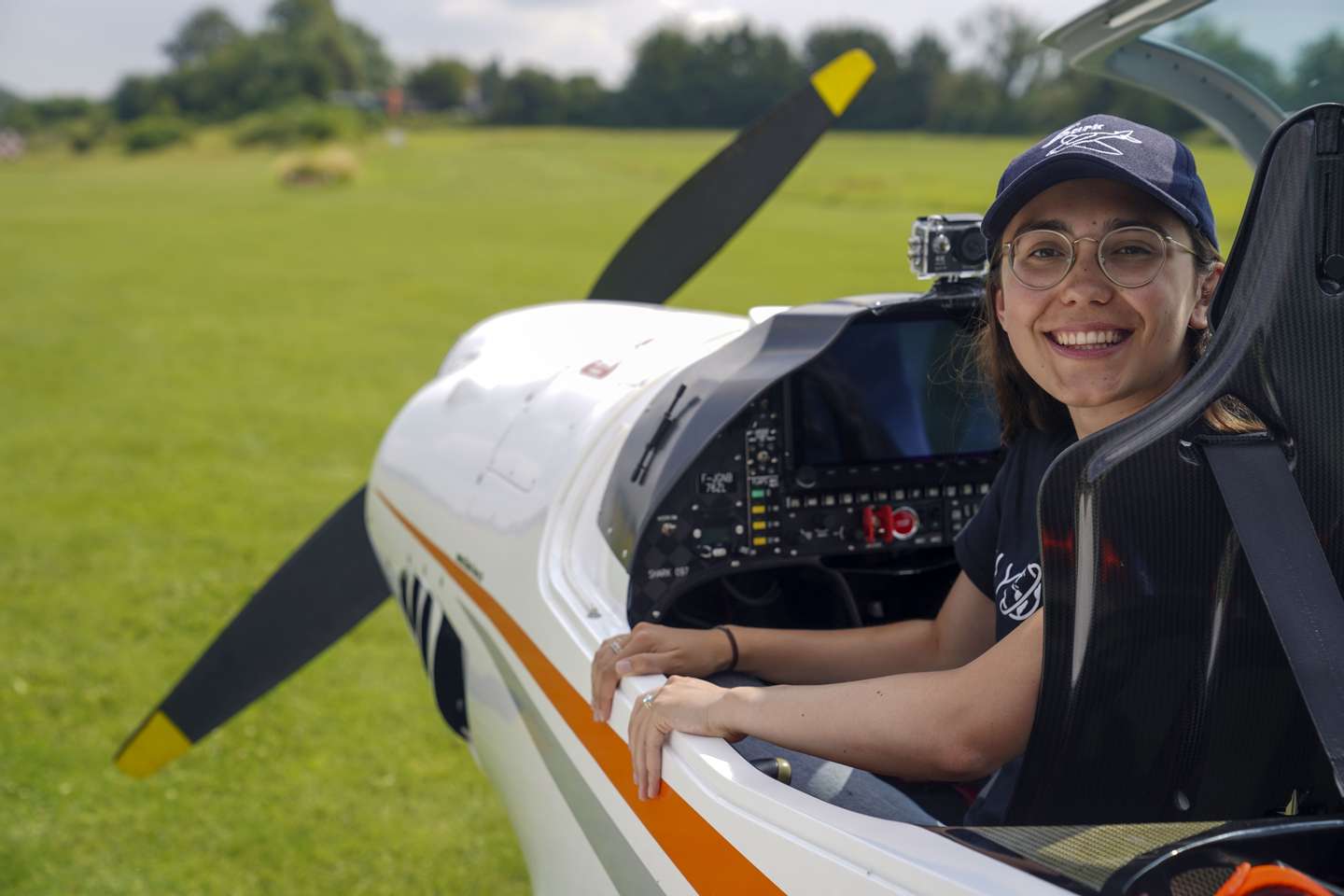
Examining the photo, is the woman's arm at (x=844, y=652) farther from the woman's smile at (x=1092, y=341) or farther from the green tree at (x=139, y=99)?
the green tree at (x=139, y=99)

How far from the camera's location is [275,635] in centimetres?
335

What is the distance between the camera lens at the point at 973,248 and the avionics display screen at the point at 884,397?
0.12m

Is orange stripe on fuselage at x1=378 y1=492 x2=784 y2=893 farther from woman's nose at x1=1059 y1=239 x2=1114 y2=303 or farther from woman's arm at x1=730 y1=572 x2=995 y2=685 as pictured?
woman's nose at x1=1059 y1=239 x2=1114 y2=303

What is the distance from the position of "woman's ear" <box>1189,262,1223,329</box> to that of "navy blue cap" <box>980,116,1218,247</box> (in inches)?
1.5

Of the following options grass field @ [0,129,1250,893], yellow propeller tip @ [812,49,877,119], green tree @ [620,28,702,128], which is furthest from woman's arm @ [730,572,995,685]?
green tree @ [620,28,702,128]

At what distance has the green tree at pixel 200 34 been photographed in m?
108

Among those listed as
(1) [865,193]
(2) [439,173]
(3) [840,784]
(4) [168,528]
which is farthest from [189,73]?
(3) [840,784]

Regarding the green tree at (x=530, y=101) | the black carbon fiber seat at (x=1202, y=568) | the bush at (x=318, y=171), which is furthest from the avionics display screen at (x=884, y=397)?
the green tree at (x=530, y=101)

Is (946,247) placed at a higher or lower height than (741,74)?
lower

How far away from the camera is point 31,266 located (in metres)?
16.4

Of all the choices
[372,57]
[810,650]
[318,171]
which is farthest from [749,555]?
[372,57]

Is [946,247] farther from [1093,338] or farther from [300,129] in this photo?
[300,129]

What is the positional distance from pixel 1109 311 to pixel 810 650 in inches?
28.5

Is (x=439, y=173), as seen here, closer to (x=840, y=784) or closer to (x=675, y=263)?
(x=675, y=263)
